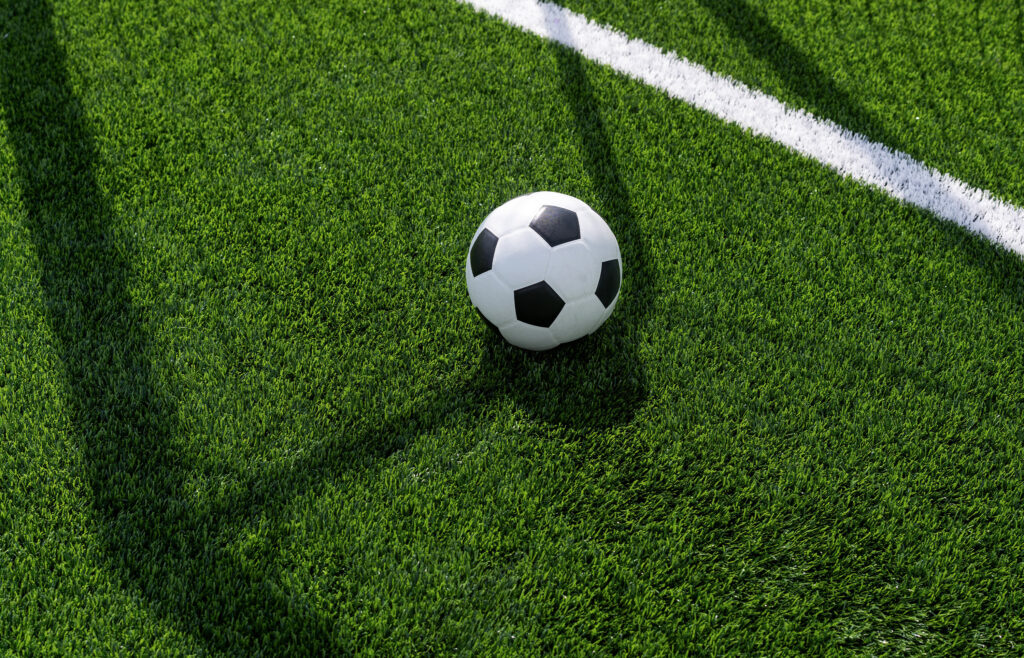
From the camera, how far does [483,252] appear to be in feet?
9.29

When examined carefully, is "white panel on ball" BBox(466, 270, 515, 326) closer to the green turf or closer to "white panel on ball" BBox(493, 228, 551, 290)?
"white panel on ball" BBox(493, 228, 551, 290)

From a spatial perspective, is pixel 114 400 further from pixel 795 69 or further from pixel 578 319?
pixel 795 69

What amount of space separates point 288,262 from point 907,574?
2432 mm

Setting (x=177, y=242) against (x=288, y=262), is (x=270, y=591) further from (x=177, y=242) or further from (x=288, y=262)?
(x=177, y=242)

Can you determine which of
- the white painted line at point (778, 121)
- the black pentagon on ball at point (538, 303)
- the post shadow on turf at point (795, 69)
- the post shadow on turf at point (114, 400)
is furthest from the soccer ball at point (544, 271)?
the post shadow on turf at point (795, 69)

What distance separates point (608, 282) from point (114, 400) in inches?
68.1

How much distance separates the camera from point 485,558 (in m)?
2.46

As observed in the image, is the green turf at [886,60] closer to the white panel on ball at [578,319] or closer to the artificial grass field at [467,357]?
the artificial grass field at [467,357]

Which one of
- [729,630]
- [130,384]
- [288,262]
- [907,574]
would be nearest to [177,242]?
[288,262]

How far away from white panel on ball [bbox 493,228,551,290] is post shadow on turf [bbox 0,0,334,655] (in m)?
1.17

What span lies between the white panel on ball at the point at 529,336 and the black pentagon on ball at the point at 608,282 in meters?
0.22

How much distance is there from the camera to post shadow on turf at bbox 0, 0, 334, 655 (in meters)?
2.32

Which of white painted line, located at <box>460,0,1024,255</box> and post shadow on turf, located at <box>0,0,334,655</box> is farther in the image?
white painted line, located at <box>460,0,1024,255</box>

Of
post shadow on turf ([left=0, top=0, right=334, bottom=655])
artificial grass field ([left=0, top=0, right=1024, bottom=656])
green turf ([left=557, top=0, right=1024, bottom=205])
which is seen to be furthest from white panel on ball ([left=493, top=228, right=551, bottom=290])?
green turf ([left=557, top=0, right=1024, bottom=205])
